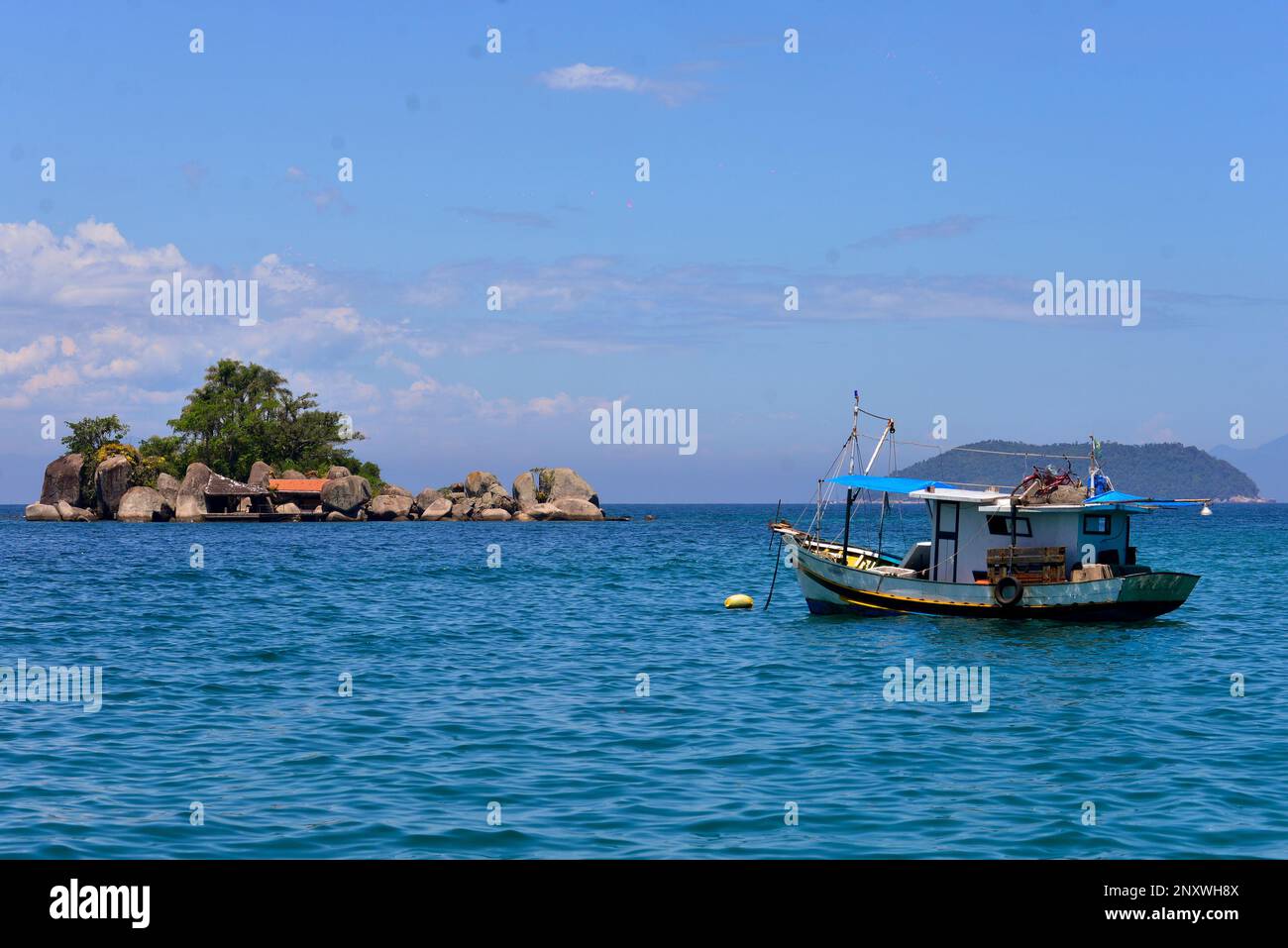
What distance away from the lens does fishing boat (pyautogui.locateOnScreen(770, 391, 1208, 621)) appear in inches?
1334

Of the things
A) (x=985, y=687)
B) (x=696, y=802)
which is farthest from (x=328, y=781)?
(x=985, y=687)

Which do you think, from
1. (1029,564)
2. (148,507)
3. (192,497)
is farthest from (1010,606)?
(148,507)

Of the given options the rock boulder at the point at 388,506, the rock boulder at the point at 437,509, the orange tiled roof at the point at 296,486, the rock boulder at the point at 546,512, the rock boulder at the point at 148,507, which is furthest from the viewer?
the rock boulder at the point at 546,512

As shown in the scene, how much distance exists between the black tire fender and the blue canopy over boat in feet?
13.3

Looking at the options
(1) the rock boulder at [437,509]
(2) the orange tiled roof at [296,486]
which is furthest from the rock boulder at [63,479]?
(1) the rock boulder at [437,509]

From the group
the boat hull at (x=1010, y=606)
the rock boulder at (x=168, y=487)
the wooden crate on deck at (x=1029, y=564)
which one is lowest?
the boat hull at (x=1010, y=606)

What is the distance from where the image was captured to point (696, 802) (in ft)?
45.6

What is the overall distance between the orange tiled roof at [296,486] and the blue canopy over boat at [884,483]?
4264 inches

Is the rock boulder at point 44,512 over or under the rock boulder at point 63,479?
under

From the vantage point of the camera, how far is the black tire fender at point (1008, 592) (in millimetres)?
33469

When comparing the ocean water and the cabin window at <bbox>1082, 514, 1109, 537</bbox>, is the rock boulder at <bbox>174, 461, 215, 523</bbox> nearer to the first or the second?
the ocean water

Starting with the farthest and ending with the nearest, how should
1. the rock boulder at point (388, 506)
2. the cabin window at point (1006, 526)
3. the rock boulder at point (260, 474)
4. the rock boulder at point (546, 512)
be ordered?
the rock boulder at point (546, 512), the rock boulder at point (388, 506), the rock boulder at point (260, 474), the cabin window at point (1006, 526)

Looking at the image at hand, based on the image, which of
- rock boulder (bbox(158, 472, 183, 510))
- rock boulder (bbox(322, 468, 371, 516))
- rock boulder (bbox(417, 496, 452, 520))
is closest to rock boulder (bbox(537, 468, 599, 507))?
rock boulder (bbox(417, 496, 452, 520))

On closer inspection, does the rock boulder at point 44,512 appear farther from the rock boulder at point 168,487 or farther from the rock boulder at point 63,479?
the rock boulder at point 168,487
